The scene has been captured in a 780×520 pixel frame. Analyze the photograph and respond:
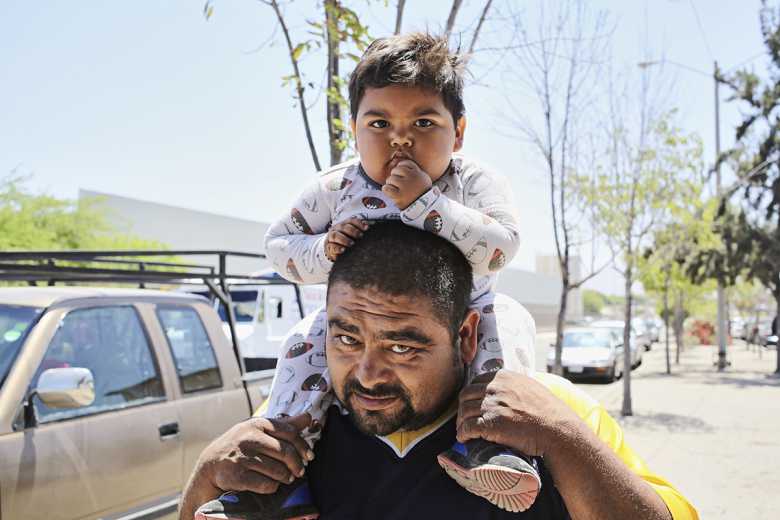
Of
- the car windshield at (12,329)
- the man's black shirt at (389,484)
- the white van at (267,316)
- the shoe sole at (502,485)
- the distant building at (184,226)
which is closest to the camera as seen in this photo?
the shoe sole at (502,485)

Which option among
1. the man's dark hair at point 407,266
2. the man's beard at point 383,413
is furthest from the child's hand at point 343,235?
the man's beard at point 383,413

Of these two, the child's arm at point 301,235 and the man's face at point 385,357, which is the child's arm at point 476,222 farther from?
the child's arm at point 301,235

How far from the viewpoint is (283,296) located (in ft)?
40.7

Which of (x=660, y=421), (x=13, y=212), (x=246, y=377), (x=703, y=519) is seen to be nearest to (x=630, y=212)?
(x=660, y=421)

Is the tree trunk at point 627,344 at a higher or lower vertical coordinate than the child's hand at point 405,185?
lower

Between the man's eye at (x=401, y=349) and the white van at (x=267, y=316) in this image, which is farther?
the white van at (x=267, y=316)

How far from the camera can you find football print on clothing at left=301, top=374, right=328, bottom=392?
2.01 metres

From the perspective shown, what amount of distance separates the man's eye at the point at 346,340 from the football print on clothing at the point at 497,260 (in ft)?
1.38

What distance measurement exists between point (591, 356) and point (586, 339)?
1.71 meters

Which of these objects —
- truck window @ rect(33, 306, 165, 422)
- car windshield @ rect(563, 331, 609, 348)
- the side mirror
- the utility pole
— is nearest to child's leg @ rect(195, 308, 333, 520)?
the side mirror

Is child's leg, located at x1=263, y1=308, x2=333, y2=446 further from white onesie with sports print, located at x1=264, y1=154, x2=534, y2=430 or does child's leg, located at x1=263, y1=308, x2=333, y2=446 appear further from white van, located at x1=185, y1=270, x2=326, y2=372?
white van, located at x1=185, y1=270, x2=326, y2=372

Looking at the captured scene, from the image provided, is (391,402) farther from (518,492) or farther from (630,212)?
(630,212)

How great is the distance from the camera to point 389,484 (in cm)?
188

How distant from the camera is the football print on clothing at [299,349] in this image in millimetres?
2107
